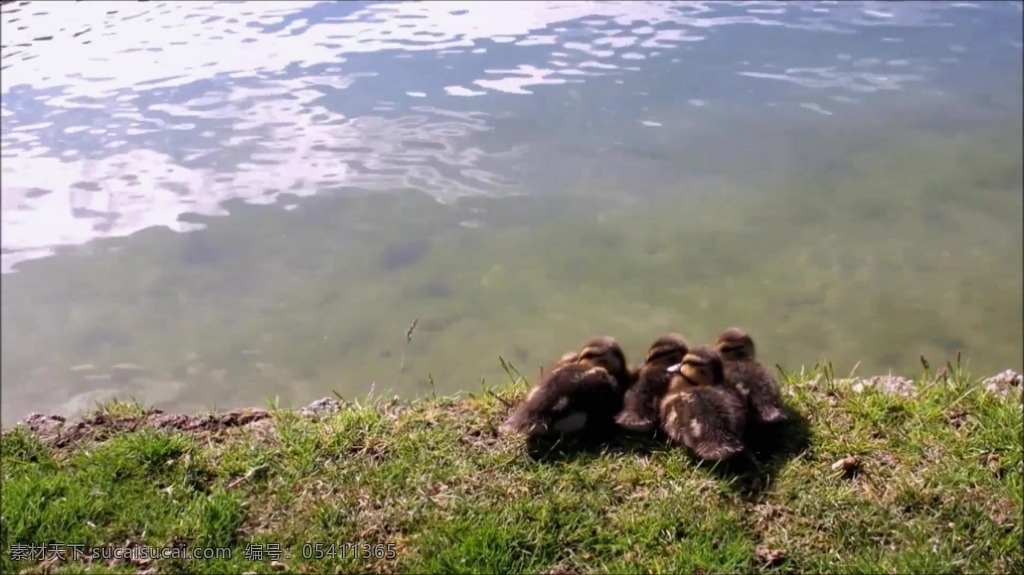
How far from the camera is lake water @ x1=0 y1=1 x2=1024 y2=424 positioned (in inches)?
245

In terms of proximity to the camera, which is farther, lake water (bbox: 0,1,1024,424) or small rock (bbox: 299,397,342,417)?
lake water (bbox: 0,1,1024,424)

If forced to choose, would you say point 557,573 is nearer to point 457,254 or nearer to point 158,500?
point 158,500

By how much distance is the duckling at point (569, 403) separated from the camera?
404 cm

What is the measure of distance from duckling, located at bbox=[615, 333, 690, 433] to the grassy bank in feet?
0.35

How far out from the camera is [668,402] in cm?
405

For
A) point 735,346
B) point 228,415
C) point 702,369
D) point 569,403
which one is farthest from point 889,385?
point 228,415

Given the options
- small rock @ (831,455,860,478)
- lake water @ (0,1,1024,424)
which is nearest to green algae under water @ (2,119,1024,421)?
lake water @ (0,1,1024,424)

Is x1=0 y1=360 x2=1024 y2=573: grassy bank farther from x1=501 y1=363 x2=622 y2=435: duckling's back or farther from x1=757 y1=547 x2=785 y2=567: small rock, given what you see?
x1=501 y1=363 x2=622 y2=435: duckling's back

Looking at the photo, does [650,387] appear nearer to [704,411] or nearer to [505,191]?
[704,411]

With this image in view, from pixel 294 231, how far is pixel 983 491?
5383 mm

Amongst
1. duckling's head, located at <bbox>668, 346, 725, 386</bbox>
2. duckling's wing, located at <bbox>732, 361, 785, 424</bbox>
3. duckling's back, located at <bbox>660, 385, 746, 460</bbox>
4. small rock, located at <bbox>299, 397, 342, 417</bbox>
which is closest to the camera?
duckling's back, located at <bbox>660, 385, 746, 460</bbox>

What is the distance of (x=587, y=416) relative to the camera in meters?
4.11

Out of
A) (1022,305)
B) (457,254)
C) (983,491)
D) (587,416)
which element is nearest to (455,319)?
(457,254)

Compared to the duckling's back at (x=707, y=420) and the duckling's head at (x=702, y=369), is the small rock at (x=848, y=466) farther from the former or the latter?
the duckling's head at (x=702, y=369)
